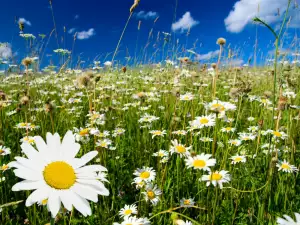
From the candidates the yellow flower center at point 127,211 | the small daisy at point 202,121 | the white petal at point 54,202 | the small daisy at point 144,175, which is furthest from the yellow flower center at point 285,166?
the white petal at point 54,202

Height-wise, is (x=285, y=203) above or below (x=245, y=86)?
below

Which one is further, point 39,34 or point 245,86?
point 39,34

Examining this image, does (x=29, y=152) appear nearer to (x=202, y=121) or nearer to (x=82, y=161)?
(x=82, y=161)

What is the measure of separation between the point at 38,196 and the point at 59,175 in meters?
0.08

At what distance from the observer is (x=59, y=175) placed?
0.69 m

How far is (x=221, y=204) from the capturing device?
1.68 meters

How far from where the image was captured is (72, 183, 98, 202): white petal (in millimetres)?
647

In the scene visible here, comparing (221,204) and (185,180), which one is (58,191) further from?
(185,180)

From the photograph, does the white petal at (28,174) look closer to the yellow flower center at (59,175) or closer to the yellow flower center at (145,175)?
the yellow flower center at (59,175)

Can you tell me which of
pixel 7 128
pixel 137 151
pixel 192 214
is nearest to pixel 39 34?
pixel 7 128

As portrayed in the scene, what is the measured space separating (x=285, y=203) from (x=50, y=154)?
4.49 feet

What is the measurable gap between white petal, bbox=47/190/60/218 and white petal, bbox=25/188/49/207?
0.01 m

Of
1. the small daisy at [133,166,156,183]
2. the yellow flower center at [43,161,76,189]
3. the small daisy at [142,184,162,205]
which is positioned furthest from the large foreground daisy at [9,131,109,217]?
the small daisy at [133,166,156,183]

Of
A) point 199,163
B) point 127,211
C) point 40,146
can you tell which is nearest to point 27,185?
point 40,146
